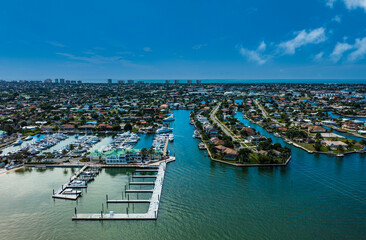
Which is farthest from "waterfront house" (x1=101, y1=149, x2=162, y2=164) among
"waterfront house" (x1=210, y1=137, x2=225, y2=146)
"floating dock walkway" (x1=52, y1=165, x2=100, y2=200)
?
"waterfront house" (x1=210, y1=137, x2=225, y2=146)

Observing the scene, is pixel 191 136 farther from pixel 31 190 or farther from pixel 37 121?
pixel 37 121

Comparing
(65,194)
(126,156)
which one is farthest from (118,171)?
(65,194)

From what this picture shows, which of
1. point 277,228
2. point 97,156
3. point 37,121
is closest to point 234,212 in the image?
point 277,228

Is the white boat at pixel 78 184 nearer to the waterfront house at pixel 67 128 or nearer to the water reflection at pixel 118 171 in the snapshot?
the water reflection at pixel 118 171

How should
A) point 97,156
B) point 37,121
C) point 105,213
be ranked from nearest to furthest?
point 105,213 < point 97,156 < point 37,121

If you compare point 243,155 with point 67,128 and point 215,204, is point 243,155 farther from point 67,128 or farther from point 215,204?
point 67,128

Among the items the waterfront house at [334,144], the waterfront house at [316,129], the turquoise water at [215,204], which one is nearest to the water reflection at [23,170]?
the turquoise water at [215,204]

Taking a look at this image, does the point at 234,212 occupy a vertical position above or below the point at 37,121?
below

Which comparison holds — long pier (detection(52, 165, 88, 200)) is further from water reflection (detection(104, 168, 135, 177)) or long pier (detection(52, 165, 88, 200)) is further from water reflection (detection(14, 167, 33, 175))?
water reflection (detection(14, 167, 33, 175))
